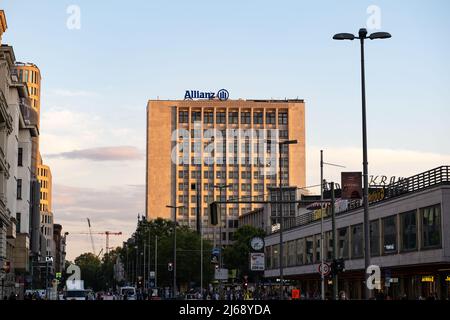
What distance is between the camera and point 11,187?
95.9 m

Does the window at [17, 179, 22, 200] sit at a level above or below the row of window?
above

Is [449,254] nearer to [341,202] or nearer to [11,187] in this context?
[341,202]

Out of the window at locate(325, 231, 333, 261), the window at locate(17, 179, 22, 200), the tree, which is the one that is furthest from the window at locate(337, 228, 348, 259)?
the tree

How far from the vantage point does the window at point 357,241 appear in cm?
7650

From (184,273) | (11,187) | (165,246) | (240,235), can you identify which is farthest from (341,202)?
(240,235)

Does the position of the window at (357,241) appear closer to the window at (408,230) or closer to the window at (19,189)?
the window at (408,230)

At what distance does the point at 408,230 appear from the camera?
64.1 m

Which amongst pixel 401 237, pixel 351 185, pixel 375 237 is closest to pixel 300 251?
pixel 375 237

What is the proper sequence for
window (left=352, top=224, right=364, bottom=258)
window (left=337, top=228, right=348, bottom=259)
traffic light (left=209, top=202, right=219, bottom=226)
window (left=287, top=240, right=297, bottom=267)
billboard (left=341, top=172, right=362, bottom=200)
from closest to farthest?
billboard (left=341, top=172, right=362, bottom=200) → traffic light (left=209, top=202, right=219, bottom=226) → window (left=352, top=224, right=364, bottom=258) → window (left=337, top=228, right=348, bottom=259) → window (left=287, top=240, right=297, bottom=267)

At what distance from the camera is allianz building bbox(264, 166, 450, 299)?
58.1 m

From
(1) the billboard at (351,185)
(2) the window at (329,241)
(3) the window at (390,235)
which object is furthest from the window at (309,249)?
(1) the billboard at (351,185)

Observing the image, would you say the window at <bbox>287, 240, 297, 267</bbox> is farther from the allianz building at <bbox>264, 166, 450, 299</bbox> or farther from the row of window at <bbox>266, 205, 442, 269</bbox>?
the allianz building at <bbox>264, 166, 450, 299</bbox>
